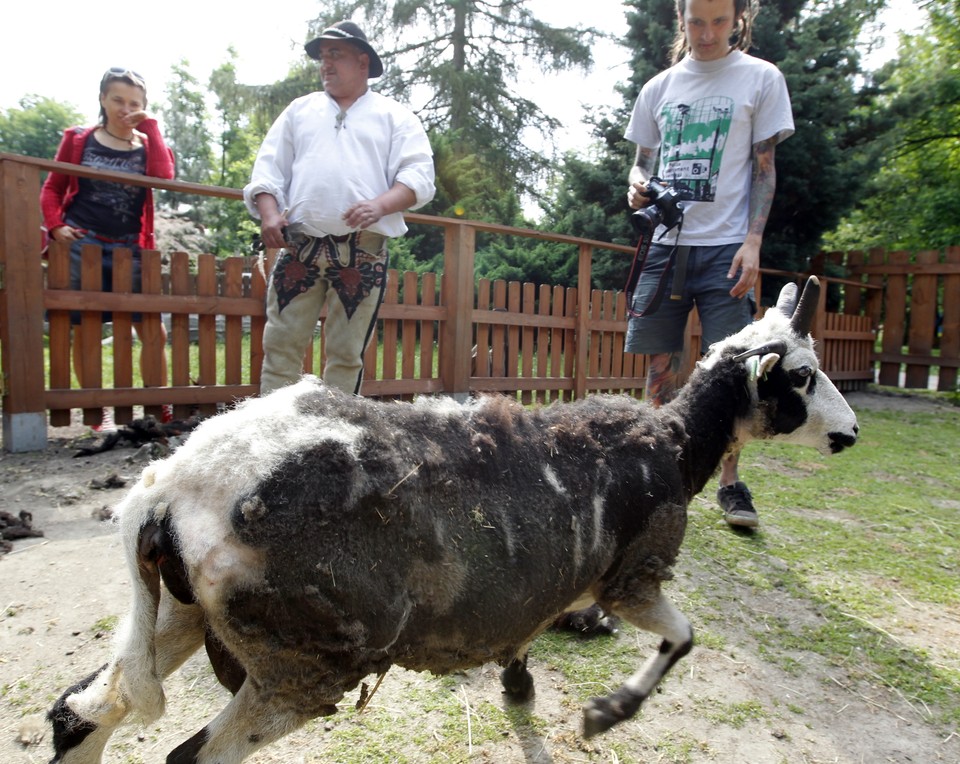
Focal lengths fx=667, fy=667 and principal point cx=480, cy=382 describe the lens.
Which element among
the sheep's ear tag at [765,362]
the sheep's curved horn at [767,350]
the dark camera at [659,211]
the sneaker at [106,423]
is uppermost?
the dark camera at [659,211]

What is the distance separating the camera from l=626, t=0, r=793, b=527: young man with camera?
3486 millimetres

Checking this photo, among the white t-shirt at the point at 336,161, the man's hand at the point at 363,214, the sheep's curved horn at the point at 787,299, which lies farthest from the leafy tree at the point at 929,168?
the man's hand at the point at 363,214

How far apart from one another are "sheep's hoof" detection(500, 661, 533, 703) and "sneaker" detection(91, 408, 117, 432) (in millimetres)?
4043

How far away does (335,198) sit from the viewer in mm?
3383

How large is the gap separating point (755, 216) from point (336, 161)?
222 cm

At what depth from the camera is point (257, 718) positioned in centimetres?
159

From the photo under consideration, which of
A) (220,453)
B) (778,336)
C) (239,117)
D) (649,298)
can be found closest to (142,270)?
(649,298)

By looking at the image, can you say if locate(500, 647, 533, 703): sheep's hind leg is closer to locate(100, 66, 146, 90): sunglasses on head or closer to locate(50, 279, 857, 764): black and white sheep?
locate(50, 279, 857, 764): black and white sheep

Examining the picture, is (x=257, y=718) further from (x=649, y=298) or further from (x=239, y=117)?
(x=239, y=117)

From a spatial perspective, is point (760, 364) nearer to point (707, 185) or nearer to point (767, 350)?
point (767, 350)

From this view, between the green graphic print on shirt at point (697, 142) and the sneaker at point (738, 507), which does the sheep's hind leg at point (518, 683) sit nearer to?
the sneaker at point (738, 507)

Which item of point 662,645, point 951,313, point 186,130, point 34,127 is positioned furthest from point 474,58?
point 34,127

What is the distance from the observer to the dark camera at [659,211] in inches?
136

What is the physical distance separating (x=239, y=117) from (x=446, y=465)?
62.0 feet
